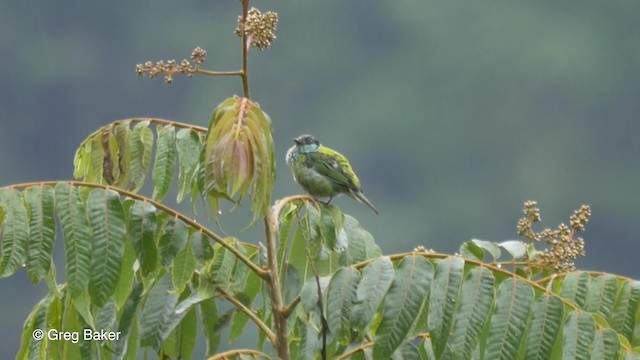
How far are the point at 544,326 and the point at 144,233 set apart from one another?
1174mm

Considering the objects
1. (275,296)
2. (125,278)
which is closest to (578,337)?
(275,296)

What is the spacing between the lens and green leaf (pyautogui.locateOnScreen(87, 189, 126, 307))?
442 cm

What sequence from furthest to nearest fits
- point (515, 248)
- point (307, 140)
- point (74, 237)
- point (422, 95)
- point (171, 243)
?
point (422, 95)
point (307, 140)
point (515, 248)
point (171, 243)
point (74, 237)

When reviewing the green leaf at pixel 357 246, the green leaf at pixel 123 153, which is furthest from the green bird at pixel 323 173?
the green leaf at pixel 123 153

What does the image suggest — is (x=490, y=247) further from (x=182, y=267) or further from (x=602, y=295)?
(x=182, y=267)

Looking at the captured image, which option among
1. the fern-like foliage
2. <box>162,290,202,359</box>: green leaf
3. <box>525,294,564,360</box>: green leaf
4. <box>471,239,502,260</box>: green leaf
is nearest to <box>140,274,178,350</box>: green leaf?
the fern-like foliage

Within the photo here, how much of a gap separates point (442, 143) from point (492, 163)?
78.9 inches

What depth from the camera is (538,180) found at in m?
47.8

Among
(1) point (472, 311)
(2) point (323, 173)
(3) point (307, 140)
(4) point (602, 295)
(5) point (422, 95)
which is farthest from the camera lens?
(5) point (422, 95)

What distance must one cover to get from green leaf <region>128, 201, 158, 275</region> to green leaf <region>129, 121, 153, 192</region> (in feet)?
1.76

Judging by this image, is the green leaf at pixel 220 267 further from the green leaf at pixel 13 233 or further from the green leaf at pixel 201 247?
the green leaf at pixel 13 233

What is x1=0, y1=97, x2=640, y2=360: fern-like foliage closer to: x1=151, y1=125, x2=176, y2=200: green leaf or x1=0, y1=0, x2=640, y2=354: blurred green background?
x1=151, y1=125, x2=176, y2=200: green leaf

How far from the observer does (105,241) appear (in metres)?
4.51

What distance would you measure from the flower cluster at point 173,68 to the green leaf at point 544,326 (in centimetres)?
120
